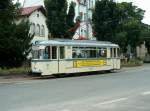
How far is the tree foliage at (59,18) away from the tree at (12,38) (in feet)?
13.3

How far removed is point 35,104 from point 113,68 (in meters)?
26.0

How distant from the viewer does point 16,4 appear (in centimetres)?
3681

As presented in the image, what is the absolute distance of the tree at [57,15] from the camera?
43.3 m

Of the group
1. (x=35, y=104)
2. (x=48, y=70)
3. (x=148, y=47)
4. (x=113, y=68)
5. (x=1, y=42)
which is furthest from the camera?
(x=148, y=47)

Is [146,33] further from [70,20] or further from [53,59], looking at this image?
[53,59]

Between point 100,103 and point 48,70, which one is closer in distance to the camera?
point 100,103

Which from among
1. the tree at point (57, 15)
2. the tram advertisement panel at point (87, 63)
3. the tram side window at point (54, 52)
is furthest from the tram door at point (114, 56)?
the tram side window at point (54, 52)

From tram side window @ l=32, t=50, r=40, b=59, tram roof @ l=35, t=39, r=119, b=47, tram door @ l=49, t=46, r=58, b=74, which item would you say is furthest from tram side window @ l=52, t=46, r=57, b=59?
tram side window @ l=32, t=50, r=40, b=59

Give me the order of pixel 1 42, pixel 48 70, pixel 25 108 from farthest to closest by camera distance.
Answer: pixel 1 42, pixel 48 70, pixel 25 108

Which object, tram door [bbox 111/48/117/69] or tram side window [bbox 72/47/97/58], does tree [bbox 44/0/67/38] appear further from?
tram side window [bbox 72/47/97/58]

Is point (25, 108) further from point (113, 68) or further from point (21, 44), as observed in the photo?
point (113, 68)

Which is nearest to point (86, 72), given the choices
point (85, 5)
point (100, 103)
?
point (100, 103)

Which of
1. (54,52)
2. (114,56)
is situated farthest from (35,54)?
(114,56)

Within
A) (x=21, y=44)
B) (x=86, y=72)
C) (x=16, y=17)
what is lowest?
(x=86, y=72)
